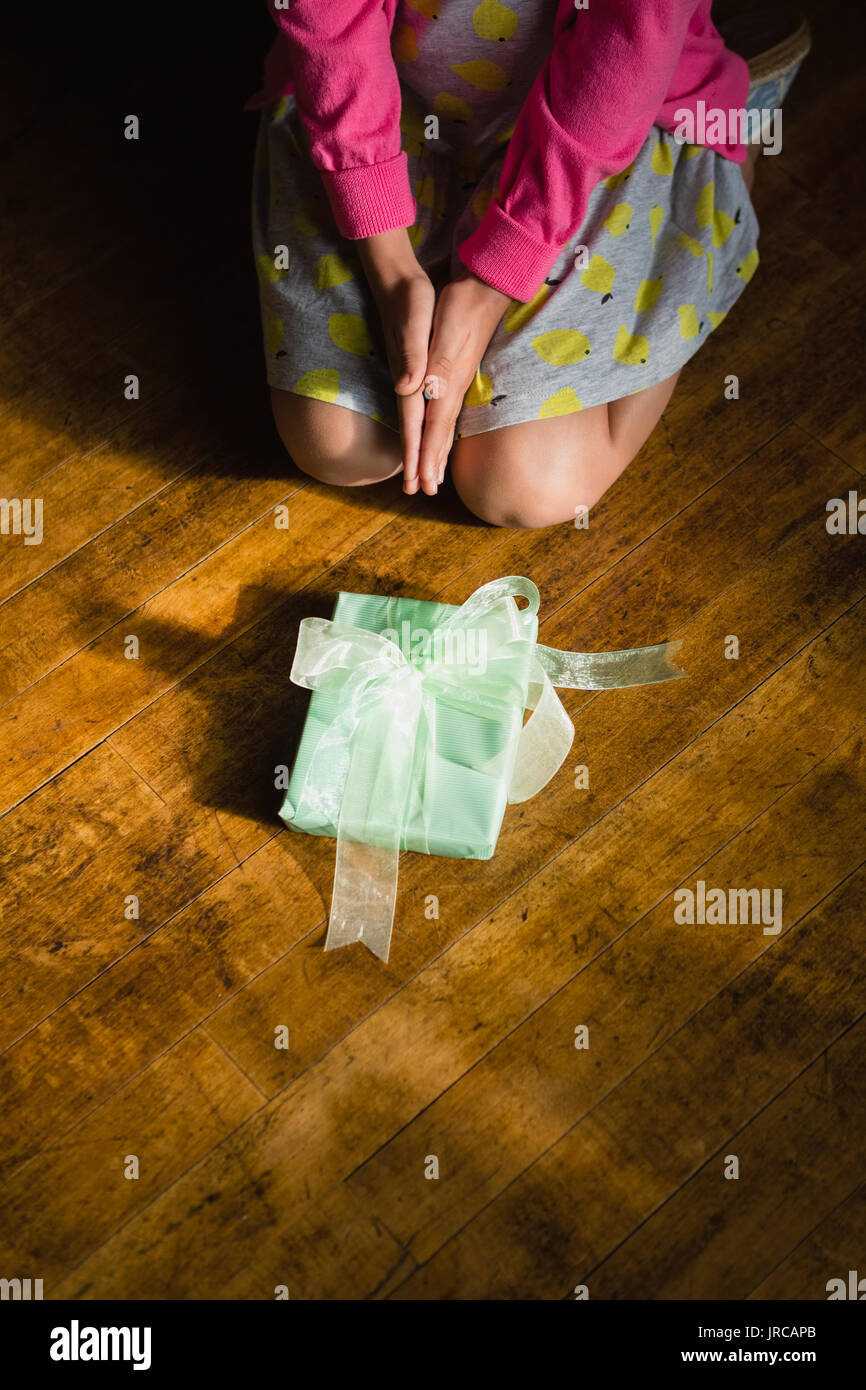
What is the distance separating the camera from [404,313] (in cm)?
109

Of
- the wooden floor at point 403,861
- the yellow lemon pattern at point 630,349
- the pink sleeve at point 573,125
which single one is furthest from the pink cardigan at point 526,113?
the wooden floor at point 403,861

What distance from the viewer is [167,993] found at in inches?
43.4

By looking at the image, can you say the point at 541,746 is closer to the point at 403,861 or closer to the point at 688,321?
the point at 403,861

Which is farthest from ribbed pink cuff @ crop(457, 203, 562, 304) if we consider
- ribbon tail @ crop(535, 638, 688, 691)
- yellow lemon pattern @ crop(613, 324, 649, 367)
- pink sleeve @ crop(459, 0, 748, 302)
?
ribbon tail @ crop(535, 638, 688, 691)

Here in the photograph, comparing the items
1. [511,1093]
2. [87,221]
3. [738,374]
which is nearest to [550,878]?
[511,1093]

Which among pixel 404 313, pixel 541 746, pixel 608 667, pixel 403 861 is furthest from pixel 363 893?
pixel 404 313

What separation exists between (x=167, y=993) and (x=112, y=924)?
0.09 m

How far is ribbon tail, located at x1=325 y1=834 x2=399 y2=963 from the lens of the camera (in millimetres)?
1098

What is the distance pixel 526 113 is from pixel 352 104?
16 centimetres

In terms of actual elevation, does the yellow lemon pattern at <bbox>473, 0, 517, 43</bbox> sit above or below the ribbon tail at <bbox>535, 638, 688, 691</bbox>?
above

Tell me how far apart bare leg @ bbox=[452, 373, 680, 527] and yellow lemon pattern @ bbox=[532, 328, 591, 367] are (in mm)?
56

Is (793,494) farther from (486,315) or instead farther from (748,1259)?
(748,1259)

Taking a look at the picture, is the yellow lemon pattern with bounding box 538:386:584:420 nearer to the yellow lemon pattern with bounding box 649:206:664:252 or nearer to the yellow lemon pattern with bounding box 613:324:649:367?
the yellow lemon pattern with bounding box 613:324:649:367
